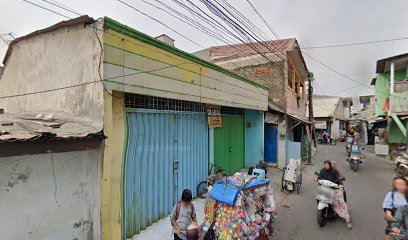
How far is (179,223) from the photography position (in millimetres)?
3973

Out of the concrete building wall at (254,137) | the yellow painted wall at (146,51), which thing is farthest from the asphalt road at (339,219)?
the yellow painted wall at (146,51)

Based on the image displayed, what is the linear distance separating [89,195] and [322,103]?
36.2 meters

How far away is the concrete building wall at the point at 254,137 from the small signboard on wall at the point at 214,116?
360 cm

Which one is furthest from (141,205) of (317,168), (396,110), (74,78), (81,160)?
(396,110)

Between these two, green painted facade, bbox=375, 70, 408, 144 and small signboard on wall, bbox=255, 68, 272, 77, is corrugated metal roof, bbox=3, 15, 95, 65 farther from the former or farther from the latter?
green painted facade, bbox=375, 70, 408, 144

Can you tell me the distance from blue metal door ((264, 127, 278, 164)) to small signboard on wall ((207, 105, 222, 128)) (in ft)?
17.9

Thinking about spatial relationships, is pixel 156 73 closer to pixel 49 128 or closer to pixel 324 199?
pixel 49 128

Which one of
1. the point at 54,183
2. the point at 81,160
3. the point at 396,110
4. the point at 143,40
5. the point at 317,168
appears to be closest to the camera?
the point at 54,183

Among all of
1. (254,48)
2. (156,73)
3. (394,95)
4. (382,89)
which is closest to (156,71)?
(156,73)

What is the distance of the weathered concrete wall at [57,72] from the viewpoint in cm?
396

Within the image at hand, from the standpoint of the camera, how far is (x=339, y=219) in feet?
20.0

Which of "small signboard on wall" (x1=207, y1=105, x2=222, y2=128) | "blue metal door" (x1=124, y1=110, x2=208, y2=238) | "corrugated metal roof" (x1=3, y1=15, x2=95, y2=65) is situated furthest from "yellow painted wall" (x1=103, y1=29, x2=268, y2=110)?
"blue metal door" (x1=124, y1=110, x2=208, y2=238)

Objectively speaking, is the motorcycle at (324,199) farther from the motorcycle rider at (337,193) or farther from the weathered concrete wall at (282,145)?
the weathered concrete wall at (282,145)

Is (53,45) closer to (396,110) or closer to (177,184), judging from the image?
(177,184)
